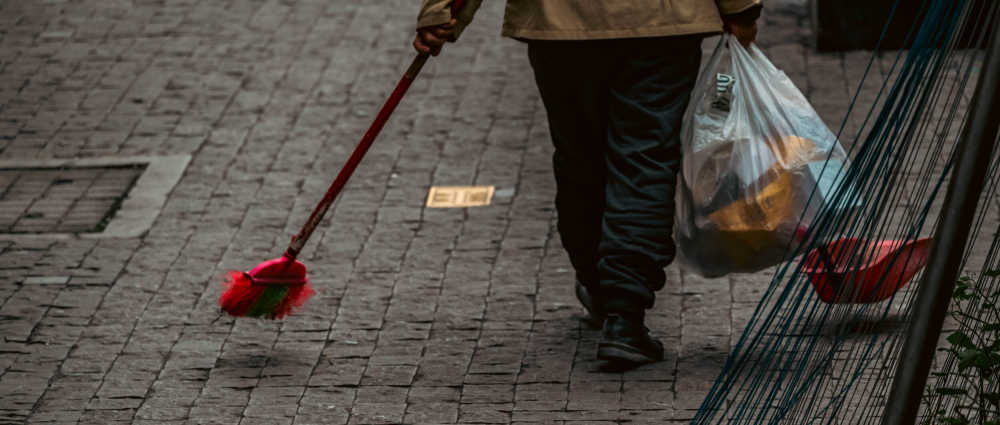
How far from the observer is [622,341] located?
4.41 meters

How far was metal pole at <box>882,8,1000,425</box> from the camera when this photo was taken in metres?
2.61

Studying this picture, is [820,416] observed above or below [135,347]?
above

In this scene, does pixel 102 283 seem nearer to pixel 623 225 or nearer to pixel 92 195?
pixel 92 195

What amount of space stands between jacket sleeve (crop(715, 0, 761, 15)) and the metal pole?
1532 millimetres

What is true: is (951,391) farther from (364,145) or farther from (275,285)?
(275,285)

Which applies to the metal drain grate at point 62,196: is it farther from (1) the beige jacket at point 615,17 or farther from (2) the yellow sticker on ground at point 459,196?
(1) the beige jacket at point 615,17

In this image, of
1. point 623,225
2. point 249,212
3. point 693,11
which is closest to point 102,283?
point 249,212

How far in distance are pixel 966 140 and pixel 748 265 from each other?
5.51 feet

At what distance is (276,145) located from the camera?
6.90m

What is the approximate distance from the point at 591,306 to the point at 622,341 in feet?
1.13

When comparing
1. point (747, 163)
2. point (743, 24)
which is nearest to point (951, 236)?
point (747, 163)

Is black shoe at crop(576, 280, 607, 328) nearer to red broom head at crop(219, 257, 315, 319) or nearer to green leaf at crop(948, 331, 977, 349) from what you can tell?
red broom head at crop(219, 257, 315, 319)

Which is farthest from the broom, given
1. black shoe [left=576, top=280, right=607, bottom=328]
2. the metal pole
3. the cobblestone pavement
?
the metal pole

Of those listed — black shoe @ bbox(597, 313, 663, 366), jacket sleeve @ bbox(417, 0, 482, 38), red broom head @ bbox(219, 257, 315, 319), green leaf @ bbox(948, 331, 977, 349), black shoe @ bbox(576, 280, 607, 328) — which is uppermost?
jacket sleeve @ bbox(417, 0, 482, 38)
